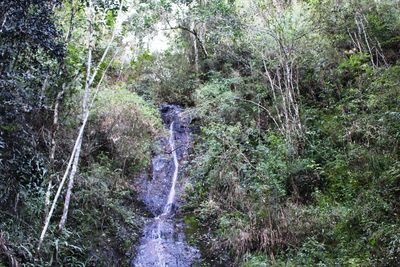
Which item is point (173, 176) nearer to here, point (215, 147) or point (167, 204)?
point (167, 204)

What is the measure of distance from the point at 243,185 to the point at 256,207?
3.39 feet

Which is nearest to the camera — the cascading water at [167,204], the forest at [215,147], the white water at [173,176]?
the forest at [215,147]

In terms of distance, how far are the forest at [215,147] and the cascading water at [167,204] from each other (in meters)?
0.05

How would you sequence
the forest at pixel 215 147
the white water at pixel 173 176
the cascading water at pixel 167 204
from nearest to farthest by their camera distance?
the forest at pixel 215 147 → the cascading water at pixel 167 204 → the white water at pixel 173 176

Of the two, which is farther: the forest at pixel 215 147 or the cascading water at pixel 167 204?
the cascading water at pixel 167 204

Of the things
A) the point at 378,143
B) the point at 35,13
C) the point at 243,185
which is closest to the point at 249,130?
the point at 243,185

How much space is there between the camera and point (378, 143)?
872 centimetres

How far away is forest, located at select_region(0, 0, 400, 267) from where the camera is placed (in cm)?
698

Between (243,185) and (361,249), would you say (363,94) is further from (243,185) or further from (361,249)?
(361,249)

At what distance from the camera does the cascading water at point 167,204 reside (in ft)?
29.2

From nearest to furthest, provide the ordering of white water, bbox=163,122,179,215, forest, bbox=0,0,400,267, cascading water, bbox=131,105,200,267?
1. forest, bbox=0,0,400,267
2. cascading water, bbox=131,105,200,267
3. white water, bbox=163,122,179,215

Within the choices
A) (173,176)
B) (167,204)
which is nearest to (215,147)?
(167,204)

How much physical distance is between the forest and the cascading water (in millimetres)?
50

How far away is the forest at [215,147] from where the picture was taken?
698 cm
